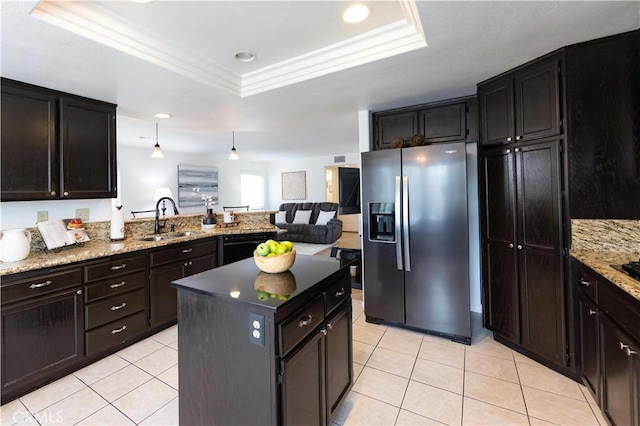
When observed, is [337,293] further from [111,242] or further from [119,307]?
[111,242]

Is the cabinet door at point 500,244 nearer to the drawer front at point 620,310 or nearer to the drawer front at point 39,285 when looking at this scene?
the drawer front at point 620,310

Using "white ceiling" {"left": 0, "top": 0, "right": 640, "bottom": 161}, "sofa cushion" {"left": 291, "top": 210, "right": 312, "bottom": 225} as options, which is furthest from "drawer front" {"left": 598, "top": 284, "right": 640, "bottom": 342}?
"sofa cushion" {"left": 291, "top": 210, "right": 312, "bottom": 225}

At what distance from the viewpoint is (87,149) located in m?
2.72

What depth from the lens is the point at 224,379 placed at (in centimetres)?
134

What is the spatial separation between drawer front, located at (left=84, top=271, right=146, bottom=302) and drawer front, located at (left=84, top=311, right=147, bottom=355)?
27 centimetres

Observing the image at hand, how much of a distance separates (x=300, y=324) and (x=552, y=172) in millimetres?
2091

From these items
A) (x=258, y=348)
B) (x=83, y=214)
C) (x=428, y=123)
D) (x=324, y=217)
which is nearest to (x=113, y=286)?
(x=83, y=214)

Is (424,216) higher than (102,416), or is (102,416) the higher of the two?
(424,216)

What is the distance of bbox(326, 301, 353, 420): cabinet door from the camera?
1.60 m

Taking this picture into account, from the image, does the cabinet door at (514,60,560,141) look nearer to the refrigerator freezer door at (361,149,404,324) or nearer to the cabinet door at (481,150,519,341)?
the cabinet door at (481,150,519,341)

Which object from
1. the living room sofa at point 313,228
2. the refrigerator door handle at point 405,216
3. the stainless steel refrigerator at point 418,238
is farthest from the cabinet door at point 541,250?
the living room sofa at point 313,228

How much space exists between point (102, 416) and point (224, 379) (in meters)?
1.15

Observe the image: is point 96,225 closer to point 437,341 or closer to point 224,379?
point 224,379

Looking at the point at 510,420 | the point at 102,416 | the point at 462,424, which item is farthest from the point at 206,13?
the point at 510,420
